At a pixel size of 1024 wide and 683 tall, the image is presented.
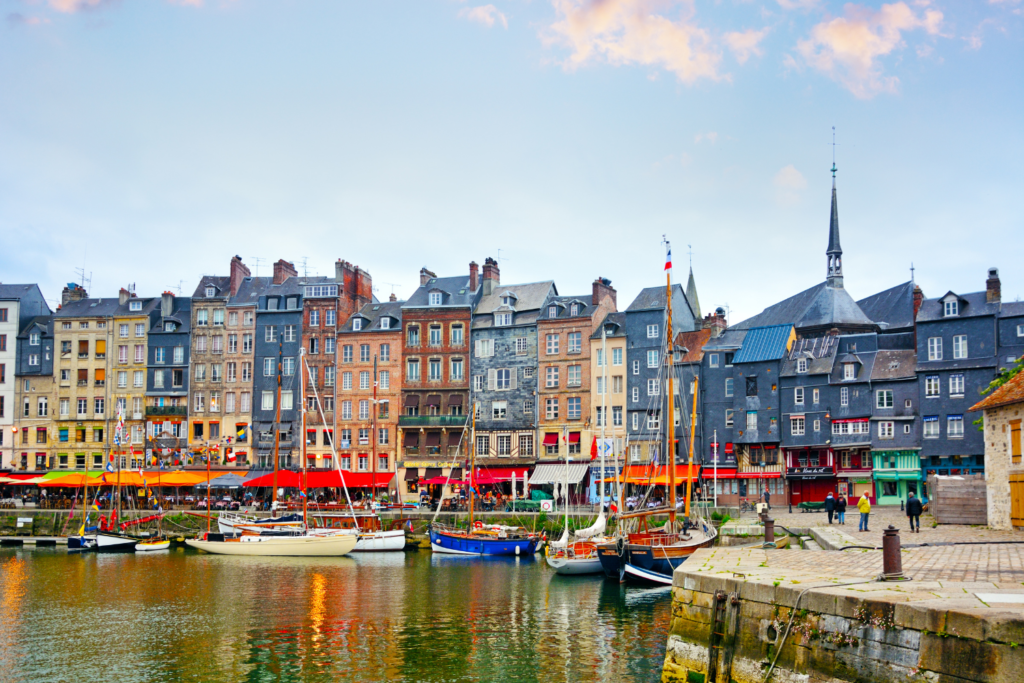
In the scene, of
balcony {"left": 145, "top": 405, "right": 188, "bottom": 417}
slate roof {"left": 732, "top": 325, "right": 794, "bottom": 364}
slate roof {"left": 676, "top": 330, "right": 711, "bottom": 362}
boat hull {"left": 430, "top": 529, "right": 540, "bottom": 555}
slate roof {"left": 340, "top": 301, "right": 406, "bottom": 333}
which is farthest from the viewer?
balcony {"left": 145, "top": 405, "right": 188, "bottom": 417}

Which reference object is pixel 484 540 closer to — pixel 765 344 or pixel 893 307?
pixel 765 344

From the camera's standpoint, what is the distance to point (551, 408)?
66.9 m

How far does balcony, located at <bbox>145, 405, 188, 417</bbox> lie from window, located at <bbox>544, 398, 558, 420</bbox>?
1153 inches

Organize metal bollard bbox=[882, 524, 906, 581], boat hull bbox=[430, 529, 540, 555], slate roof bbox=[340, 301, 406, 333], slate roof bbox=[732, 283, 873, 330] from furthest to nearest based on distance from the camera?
slate roof bbox=[340, 301, 406, 333] → slate roof bbox=[732, 283, 873, 330] → boat hull bbox=[430, 529, 540, 555] → metal bollard bbox=[882, 524, 906, 581]

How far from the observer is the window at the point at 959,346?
5525 centimetres

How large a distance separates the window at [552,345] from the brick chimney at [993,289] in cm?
2800

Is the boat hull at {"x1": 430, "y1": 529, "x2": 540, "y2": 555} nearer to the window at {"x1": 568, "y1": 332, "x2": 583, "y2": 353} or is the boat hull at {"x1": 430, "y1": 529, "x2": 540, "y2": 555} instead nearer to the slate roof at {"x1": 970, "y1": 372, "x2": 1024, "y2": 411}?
the window at {"x1": 568, "y1": 332, "x2": 583, "y2": 353}

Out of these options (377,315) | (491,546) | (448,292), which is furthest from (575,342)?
(491,546)

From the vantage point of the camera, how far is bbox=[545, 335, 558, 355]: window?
67312mm

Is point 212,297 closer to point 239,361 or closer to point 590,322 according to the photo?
point 239,361

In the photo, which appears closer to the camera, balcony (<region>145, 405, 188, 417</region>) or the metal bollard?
the metal bollard

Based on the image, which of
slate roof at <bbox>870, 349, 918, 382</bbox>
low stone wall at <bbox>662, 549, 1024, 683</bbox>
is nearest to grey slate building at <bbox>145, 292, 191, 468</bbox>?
slate roof at <bbox>870, 349, 918, 382</bbox>

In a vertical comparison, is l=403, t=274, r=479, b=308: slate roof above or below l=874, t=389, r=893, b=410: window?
above

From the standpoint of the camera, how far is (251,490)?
226 ft
